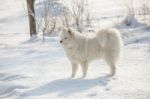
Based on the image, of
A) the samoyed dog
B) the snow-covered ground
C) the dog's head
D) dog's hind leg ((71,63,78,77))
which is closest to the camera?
the snow-covered ground

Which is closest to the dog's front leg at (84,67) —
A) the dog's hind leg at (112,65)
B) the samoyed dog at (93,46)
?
the samoyed dog at (93,46)

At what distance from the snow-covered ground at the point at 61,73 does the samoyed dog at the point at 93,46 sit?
296 mm

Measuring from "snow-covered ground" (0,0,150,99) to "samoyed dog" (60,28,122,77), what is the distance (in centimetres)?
30

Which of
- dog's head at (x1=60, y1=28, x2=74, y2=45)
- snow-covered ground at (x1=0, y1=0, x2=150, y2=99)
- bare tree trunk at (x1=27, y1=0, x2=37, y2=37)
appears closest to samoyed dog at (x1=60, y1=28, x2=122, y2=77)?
dog's head at (x1=60, y1=28, x2=74, y2=45)

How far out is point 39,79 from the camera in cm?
737

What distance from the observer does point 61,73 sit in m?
7.82

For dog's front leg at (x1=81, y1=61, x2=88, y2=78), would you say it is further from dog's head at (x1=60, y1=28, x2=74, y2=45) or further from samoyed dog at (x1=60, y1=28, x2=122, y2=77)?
dog's head at (x1=60, y1=28, x2=74, y2=45)

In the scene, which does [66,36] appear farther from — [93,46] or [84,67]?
[84,67]

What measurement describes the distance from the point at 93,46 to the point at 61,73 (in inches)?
34.9

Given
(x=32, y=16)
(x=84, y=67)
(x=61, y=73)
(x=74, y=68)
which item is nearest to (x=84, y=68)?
(x=84, y=67)

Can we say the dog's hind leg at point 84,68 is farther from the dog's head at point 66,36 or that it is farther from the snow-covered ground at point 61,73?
the dog's head at point 66,36

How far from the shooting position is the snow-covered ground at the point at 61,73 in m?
6.27

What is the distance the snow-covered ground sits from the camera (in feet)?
20.6

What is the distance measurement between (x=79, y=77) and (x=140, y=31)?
4175 mm
